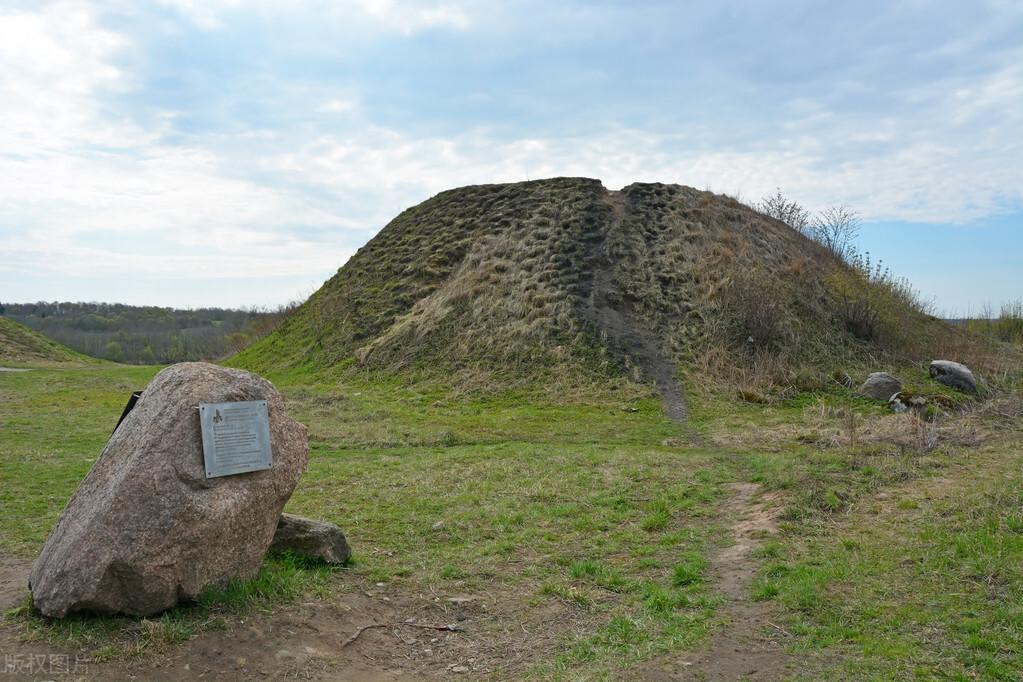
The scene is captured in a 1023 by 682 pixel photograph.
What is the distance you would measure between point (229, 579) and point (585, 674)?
2785mm

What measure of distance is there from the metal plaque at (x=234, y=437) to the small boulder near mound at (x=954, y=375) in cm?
1853

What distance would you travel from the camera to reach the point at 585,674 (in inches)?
203

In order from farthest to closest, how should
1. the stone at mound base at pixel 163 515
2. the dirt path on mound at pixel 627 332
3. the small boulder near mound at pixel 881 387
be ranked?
the dirt path on mound at pixel 627 332, the small boulder near mound at pixel 881 387, the stone at mound base at pixel 163 515

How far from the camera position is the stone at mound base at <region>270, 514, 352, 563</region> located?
6.88 meters

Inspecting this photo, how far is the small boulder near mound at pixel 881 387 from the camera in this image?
17609mm

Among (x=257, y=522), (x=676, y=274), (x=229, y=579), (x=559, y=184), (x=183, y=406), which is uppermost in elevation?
(x=559, y=184)

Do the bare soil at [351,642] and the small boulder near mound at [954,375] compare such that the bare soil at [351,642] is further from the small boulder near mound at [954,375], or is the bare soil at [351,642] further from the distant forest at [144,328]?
the distant forest at [144,328]

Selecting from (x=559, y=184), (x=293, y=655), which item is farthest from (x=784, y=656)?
(x=559, y=184)

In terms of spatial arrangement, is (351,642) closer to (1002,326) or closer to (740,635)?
(740,635)

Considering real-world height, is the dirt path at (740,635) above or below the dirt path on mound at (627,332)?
below

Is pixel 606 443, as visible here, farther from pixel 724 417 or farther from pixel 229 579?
pixel 229 579

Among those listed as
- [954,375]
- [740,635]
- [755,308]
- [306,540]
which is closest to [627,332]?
[755,308]

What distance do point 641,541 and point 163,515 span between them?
484 centimetres

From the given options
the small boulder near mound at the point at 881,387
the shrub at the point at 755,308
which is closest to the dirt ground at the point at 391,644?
the small boulder near mound at the point at 881,387
